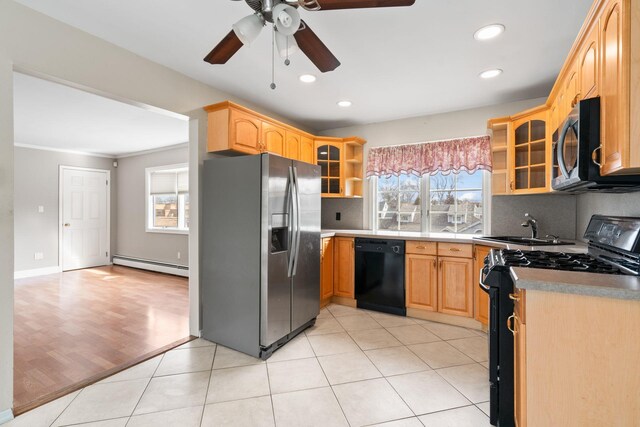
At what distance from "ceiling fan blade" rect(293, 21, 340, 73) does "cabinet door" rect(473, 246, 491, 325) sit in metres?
2.26

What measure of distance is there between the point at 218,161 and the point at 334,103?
1.56 m

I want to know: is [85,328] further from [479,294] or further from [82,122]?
[479,294]

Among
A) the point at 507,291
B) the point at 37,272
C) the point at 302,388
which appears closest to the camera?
the point at 507,291

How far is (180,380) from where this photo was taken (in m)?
2.14

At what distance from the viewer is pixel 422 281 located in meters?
3.31

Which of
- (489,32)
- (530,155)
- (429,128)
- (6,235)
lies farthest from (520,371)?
(429,128)

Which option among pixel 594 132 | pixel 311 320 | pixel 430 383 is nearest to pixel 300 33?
pixel 594 132

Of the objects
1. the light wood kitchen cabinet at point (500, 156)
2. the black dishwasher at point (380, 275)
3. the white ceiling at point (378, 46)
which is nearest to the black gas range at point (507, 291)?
the white ceiling at point (378, 46)

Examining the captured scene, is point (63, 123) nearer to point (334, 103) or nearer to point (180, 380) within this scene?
point (334, 103)

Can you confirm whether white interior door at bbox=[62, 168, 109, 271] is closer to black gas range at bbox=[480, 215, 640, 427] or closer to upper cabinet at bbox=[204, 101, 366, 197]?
upper cabinet at bbox=[204, 101, 366, 197]

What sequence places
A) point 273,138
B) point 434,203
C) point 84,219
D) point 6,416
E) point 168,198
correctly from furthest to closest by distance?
point 84,219, point 168,198, point 434,203, point 273,138, point 6,416

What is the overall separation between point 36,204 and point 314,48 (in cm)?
653

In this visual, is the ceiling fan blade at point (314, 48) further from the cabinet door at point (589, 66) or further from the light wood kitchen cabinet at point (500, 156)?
the light wood kitchen cabinet at point (500, 156)

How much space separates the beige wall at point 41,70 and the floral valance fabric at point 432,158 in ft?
8.33
